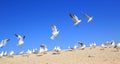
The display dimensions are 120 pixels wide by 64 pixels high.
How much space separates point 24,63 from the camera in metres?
29.3

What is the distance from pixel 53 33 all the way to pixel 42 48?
51.1ft

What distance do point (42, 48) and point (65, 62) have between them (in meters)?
15.5

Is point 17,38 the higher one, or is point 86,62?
point 17,38

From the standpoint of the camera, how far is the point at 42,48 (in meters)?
44.5

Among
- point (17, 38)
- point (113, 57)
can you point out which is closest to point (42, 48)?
point (17, 38)

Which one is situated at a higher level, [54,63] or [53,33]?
[53,33]

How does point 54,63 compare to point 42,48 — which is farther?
point 42,48

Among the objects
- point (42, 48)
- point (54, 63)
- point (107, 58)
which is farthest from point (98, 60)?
point (42, 48)

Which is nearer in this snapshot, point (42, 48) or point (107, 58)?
point (107, 58)

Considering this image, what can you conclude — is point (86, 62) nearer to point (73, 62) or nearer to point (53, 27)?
point (73, 62)

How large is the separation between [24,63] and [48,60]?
2353 millimetres

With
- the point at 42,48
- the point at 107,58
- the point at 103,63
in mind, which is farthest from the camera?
the point at 42,48

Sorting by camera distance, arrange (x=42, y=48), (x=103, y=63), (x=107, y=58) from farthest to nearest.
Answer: (x=42, y=48), (x=107, y=58), (x=103, y=63)

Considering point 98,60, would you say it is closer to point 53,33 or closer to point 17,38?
point 53,33
